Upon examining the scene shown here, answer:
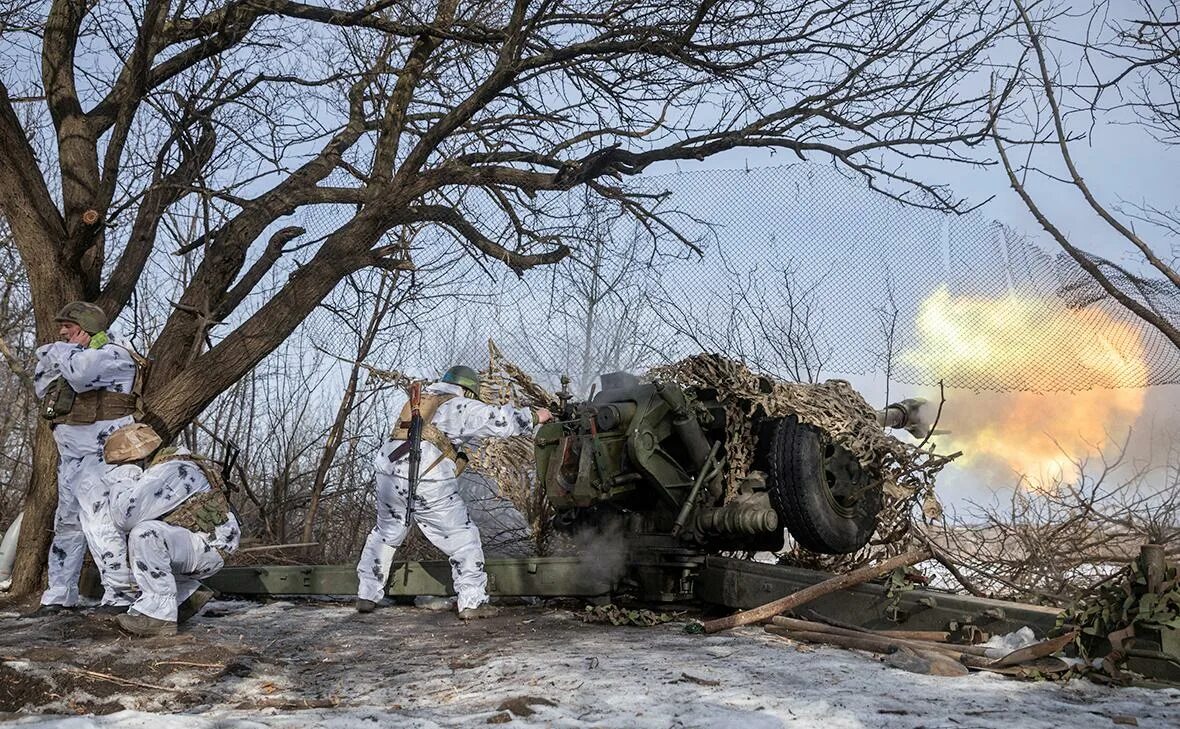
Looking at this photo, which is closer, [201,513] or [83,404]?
[201,513]

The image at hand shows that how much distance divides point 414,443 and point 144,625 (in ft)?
7.04

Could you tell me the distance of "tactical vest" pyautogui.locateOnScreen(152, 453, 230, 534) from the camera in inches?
253

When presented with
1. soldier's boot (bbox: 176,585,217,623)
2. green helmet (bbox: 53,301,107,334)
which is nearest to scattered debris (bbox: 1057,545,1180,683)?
soldier's boot (bbox: 176,585,217,623)

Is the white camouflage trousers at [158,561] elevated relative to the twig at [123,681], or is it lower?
elevated

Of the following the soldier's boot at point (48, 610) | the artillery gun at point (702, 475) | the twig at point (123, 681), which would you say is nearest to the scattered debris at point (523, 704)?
the twig at point (123, 681)

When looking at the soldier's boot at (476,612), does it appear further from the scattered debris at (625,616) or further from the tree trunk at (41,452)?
the tree trunk at (41,452)

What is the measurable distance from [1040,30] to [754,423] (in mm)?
3425

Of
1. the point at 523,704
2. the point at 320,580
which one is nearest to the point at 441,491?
the point at 320,580

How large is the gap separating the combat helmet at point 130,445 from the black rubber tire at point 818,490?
393 cm

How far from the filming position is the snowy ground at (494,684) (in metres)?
4.01

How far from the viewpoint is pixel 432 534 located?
758cm

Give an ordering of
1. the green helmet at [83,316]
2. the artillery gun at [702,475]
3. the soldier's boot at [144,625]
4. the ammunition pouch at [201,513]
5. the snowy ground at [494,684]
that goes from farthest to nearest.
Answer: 1. the green helmet at [83,316]
2. the artillery gun at [702,475]
3. the ammunition pouch at [201,513]
4. the soldier's boot at [144,625]
5. the snowy ground at [494,684]

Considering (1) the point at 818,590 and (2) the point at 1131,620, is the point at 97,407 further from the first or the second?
(2) the point at 1131,620

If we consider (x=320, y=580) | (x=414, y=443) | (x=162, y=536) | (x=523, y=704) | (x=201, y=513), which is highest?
(x=414, y=443)
